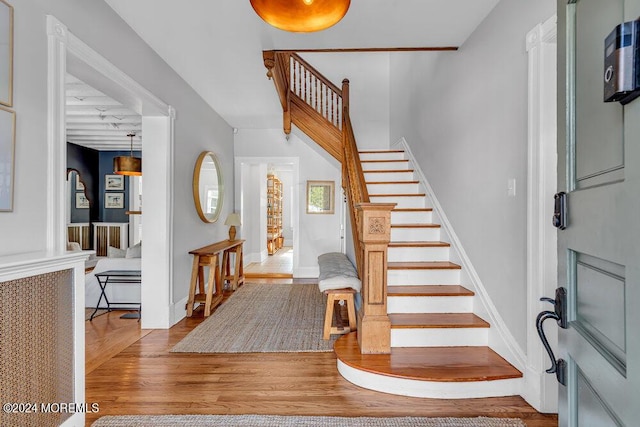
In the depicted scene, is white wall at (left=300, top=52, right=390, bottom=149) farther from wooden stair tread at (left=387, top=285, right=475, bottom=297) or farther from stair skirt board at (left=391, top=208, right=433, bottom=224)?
wooden stair tread at (left=387, top=285, right=475, bottom=297)

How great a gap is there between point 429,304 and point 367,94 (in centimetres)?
431

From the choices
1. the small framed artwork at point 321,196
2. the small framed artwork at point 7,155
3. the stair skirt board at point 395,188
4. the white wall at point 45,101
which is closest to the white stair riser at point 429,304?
the stair skirt board at point 395,188

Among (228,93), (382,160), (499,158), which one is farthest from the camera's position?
(382,160)

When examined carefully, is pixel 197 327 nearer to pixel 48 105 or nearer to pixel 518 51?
pixel 48 105

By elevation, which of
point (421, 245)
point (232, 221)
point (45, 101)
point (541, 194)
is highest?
point (45, 101)

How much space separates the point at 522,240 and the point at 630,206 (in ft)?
5.48

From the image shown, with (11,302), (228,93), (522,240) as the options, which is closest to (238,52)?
(228,93)

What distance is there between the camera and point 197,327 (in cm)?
345

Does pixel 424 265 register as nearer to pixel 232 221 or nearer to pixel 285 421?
pixel 285 421

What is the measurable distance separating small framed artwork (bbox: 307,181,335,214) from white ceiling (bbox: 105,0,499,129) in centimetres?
269

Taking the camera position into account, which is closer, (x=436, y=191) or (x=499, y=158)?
(x=499, y=158)

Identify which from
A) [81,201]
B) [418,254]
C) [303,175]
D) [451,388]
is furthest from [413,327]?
[81,201]

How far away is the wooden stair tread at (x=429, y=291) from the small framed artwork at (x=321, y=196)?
10.5 ft

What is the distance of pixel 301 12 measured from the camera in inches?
50.6
